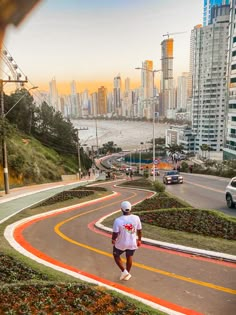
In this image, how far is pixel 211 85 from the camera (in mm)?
141000

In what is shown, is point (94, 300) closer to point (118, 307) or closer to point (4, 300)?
point (118, 307)

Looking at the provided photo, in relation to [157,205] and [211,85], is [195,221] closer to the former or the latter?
[157,205]

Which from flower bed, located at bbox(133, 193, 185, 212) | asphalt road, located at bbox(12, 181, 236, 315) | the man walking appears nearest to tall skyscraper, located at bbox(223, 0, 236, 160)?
flower bed, located at bbox(133, 193, 185, 212)

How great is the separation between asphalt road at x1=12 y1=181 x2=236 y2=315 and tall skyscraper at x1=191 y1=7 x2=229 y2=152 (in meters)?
133

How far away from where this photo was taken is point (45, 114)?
6744 centimetres

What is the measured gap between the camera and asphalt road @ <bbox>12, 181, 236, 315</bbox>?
4.77 meters

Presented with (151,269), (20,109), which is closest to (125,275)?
(151,269)

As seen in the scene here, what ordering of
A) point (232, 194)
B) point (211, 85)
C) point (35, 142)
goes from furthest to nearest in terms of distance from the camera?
point (211, 85) < point (35, 142) < point (232, 194)

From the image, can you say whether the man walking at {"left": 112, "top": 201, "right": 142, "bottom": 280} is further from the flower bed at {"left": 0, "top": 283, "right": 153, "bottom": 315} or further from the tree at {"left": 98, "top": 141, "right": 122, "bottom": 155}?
the tree at {"left": 98, "top": 141, "right": 122, "bottom": 155}

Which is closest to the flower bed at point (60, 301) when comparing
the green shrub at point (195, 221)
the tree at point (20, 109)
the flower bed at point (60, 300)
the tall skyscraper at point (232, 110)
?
the flower bed at point (60, 300)

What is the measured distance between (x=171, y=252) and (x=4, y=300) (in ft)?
13.0

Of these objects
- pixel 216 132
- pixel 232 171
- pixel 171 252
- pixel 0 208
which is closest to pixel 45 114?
Answer: pixel 232 171

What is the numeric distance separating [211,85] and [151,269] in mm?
146385

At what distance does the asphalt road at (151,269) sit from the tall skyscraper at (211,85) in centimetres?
13333
